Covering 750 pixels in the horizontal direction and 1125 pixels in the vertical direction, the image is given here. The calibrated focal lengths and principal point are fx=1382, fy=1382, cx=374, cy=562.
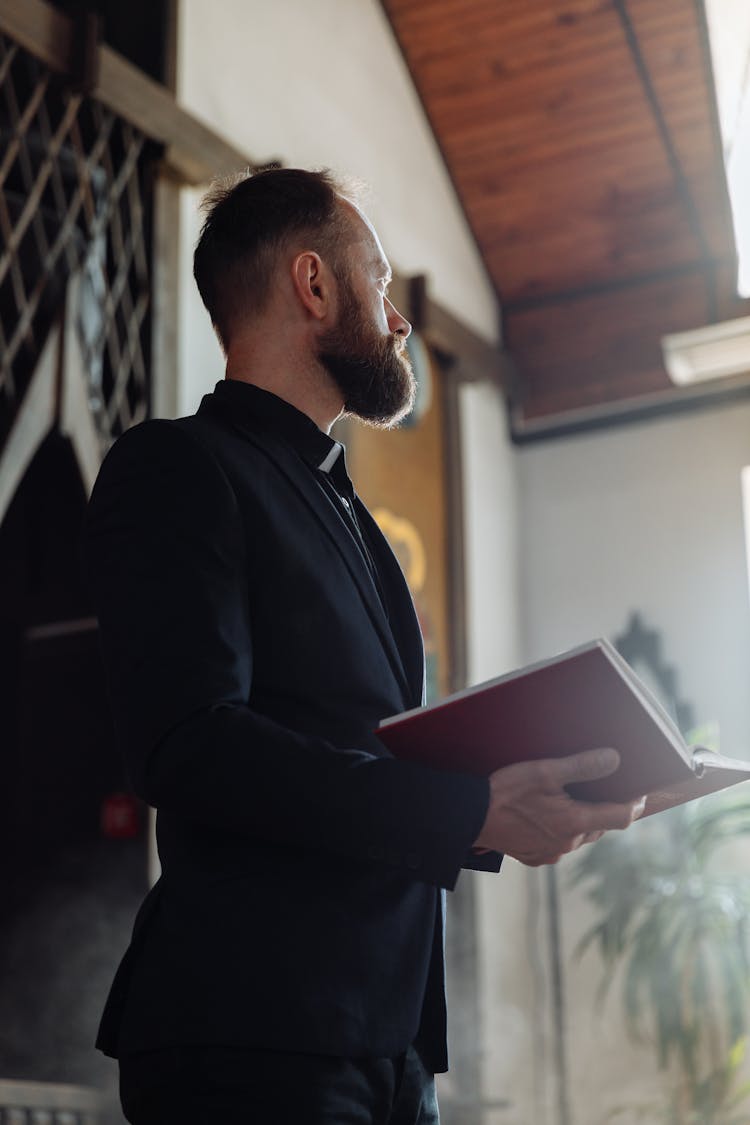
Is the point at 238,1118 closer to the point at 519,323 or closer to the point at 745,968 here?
the point at 745,968

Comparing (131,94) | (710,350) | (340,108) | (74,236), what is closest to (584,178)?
(710,350)

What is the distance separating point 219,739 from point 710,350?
207 inches

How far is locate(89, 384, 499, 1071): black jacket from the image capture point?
1196mm

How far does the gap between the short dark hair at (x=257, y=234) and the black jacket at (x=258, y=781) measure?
318 millimetres

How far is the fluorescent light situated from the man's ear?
4621 millimetres

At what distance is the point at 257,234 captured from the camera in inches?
66.1

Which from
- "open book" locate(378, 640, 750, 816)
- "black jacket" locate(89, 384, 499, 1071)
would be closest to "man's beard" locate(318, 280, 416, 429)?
"black jacket" locate(89, 384, 499, 1071)

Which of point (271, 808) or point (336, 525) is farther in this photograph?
point (336, 525)

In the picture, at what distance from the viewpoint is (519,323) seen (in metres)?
7.28

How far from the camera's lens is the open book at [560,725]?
1.19 m

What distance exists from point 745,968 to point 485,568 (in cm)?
223

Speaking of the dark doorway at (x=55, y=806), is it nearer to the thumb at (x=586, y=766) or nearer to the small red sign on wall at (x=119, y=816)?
the small red sign on wall at (x=119, y=816)

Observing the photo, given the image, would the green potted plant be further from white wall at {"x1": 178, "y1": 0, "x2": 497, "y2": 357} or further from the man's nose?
the man's nose

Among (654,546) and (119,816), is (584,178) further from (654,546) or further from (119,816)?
(119,816)
